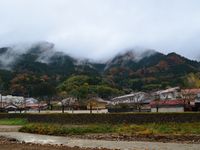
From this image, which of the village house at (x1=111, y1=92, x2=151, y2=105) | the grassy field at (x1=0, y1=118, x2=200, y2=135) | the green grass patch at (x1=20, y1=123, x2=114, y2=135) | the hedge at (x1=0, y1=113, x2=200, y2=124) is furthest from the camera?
the village house at (x1=111, y1=92, x2=151, y2=105)

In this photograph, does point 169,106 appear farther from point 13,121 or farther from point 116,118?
point 13,121

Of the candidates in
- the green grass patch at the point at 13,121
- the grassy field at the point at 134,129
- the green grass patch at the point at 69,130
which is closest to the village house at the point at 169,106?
the green grass patch at the point at 13,121

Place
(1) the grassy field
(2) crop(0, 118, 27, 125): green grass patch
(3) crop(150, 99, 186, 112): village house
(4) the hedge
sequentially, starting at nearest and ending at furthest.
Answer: (1) the grassy field, (4) the hedge, (2) crop(0, 118, 27, 125): green grass patch, (3) crop(150, 99, 186, 112): village house

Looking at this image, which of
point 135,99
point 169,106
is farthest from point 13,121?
point 135,99

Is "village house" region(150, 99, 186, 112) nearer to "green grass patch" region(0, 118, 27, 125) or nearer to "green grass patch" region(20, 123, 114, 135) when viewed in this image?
"green grass patch" region(0, 118, 27, 125)

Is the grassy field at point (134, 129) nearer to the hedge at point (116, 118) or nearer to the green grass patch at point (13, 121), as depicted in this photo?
the hedge at point (116, 118)

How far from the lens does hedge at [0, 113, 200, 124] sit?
48.8 m

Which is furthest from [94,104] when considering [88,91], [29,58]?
[29,58]

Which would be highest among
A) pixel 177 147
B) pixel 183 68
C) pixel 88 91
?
pixel 183 68

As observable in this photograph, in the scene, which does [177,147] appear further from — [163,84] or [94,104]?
[163,84]

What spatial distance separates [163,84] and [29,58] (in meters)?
69.4

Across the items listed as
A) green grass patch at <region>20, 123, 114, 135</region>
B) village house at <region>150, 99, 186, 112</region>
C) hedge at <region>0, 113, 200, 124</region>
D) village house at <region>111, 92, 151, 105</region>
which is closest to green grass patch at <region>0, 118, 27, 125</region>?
hedge at <region>0, 113, 200, 124</region>

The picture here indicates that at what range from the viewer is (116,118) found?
52.8m

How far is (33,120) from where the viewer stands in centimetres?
6241
